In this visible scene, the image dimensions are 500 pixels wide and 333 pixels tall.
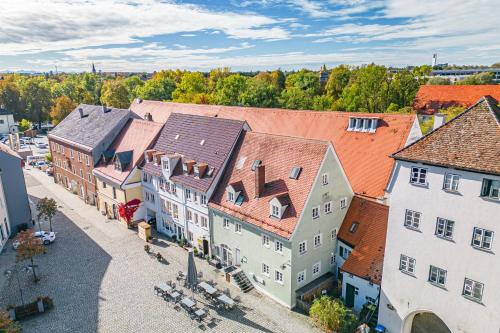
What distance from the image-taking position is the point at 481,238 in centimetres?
1952

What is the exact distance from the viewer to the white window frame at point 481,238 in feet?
62.9

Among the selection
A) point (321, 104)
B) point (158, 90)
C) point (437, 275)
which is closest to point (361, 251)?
point (437, 275)

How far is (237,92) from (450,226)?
229 ft

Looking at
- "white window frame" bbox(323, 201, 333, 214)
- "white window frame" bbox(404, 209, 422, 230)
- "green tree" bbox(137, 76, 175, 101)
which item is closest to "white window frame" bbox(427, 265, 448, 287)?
"white window frame" bbox(404, 209, 422, 230)

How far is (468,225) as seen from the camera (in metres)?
20.0

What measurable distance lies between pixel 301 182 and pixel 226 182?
8.60 metres

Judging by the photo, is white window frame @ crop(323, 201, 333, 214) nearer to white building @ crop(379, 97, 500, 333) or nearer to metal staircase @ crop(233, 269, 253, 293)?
white building @ crop(379, 97, 500, 333)

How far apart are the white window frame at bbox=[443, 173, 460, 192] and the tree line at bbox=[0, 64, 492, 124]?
42176 mm

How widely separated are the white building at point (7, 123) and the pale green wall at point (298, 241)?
103641 millimetres

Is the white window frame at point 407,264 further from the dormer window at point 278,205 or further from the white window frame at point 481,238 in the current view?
the dormer window at point 278,205

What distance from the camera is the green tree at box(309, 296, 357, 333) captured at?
79.9 ft

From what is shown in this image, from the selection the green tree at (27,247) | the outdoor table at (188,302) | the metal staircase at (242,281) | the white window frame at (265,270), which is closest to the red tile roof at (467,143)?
the white window frame at (265,270)

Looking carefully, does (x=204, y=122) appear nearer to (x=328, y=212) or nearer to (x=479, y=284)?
(x=328, y=212)

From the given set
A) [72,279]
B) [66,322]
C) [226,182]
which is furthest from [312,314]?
[72,279]
